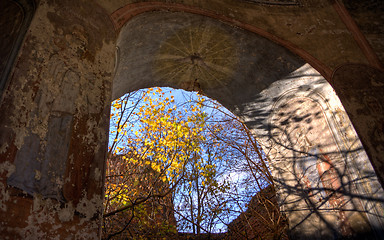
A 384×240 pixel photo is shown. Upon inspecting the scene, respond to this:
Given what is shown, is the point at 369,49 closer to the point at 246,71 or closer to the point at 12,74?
the point at 246,71

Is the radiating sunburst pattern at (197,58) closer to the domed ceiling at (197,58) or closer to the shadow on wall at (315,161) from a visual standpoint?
the domed ceiling at (197,58)

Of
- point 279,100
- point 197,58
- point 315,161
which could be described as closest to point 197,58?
point 197,58

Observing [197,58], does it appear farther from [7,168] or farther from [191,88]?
[7,168]

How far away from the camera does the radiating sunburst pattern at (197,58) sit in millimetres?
5203

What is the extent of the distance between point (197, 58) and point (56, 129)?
3733mm

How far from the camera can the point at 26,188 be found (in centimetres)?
218

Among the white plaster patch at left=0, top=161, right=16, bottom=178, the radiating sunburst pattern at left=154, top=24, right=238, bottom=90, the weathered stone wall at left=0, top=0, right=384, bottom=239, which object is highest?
the radiating sunburst pattern at left=154, top=24, right=238, bottom=90

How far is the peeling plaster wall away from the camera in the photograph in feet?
7.07

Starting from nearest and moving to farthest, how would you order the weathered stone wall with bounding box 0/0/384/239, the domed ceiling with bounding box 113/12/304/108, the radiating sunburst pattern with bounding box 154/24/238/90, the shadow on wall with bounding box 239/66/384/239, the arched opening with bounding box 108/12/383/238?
1. the weathered stone wall with bounding box 0/0/384/239
2. the shadow on wall with bounding box 239/66/384/239
3. the arched opening with bounding box 108/12/383/238
4. the domed ceiling with bounding box 113/12/304/108
5. the radiating sunburst pattern with bounding box 154/24/238/90

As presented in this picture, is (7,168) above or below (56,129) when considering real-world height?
below

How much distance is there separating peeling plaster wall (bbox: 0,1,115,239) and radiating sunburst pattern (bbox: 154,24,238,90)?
2105 millimetres

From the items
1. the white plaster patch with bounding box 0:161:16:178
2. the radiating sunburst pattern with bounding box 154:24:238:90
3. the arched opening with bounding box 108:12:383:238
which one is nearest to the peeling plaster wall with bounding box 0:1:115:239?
the white plaster patch with bounding box 0:161:16:178

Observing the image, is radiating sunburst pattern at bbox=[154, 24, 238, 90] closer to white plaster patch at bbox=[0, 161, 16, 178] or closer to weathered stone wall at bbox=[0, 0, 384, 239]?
weathered stone wall at bbox=[0, 0, 384, 239]

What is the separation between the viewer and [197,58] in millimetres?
5777
